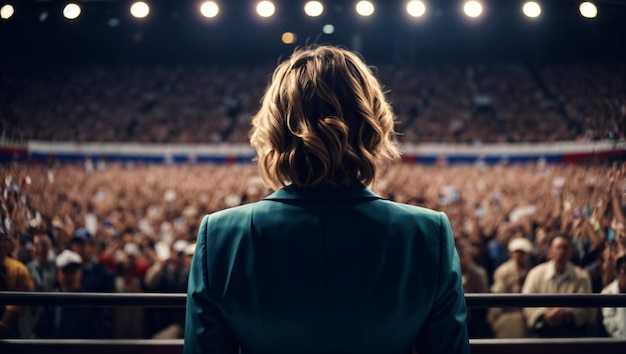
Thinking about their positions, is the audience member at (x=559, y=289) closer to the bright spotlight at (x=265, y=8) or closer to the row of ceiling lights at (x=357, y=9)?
the row of ceiling lights at (x=357, y=9)

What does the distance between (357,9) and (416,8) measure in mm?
364

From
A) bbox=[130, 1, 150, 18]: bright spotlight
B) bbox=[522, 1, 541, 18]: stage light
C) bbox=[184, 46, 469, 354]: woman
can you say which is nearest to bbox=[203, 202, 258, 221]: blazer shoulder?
bbox=[184, 46, 469, 354]: woman

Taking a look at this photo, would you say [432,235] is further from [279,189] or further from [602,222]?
[602,222]

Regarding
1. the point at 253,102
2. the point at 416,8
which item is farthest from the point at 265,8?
the point at 253,102

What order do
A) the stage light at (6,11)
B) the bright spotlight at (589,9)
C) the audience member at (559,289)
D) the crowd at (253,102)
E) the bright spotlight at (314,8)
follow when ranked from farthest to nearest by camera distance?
the crowd at (253,102) < the bright spotlight at (314,8) < the audience member at (559,289) < the bright spotlight at (589,9) < the stage light at (6,11)

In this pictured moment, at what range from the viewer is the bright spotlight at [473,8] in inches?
115

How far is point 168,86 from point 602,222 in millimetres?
21091

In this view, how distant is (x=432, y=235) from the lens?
33.8 inches

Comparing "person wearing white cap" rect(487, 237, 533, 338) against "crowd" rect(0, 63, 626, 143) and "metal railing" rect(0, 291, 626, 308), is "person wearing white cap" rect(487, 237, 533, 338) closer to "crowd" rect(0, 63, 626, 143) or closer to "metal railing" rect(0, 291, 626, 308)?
"metal railing" rect(0, 291, 626, 308)

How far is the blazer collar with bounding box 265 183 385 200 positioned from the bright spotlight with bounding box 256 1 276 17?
96.4 inches

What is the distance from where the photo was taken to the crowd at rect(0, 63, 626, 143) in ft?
57.0

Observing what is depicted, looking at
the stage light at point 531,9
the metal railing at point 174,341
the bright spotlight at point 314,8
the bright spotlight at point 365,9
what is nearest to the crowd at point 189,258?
the metal railing at point 174,341

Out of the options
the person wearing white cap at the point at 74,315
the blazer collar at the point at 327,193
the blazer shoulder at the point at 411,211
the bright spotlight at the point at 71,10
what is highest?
the bright spotlight at the point at 71,10

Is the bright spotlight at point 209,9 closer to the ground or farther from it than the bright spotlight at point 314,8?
closer to the ground
